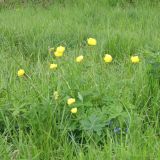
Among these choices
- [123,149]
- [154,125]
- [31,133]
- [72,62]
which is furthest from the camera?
[72,62]

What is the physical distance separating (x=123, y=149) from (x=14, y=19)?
4.18m

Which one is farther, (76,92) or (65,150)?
(76,92)

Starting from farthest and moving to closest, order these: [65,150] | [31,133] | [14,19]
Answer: [14,19], [31,133], [65,150]

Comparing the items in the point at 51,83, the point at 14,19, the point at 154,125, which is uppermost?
the point at 51,83

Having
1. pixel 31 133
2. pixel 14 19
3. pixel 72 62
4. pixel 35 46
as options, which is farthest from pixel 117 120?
pixel 14 19

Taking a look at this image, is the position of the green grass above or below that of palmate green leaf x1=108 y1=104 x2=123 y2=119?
below

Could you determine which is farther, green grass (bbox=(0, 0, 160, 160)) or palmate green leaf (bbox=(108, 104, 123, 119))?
palmate green leaf (bbox=(108, 104, 123, 119))

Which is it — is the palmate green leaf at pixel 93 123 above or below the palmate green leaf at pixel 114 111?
below

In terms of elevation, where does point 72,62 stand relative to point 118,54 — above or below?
above

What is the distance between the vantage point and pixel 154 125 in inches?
87.4

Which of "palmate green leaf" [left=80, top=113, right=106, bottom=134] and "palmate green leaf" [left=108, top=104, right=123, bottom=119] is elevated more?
"palmate green leaf" [left=108, top=104, right=123, bottom=119]

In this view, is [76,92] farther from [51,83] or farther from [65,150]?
[65,150]

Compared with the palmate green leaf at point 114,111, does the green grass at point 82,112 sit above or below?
below

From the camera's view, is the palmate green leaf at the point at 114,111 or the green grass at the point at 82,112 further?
the palmate green leaf at the point at 114,111
